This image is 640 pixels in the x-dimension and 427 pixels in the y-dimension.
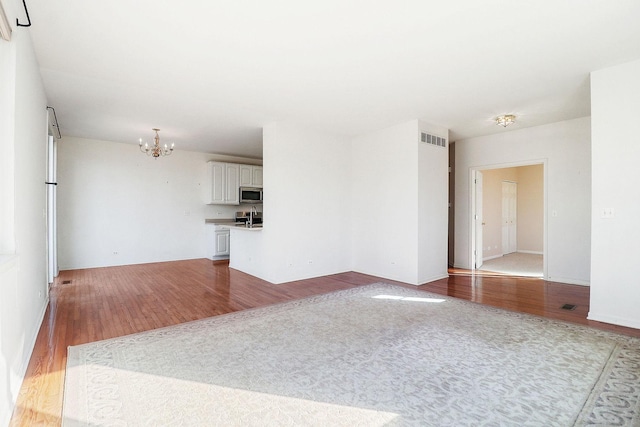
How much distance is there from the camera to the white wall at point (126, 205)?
6.66 metres

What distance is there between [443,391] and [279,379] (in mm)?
Result: 1163

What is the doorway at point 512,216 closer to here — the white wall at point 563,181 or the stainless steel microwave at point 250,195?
the white wall at point 563,181

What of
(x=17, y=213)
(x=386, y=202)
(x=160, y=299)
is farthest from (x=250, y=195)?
(x=17, y=213)

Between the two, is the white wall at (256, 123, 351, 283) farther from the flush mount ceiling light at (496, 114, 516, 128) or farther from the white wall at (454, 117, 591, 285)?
the white wall at (454, 117, 591, 285)

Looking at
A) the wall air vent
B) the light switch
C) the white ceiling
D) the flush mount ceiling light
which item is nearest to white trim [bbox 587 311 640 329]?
the light switch

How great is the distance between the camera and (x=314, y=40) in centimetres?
285

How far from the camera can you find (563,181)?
5.55m

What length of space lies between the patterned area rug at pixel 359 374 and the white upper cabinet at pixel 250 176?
5618 millimetres

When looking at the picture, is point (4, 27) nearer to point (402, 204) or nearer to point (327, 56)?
point (327, 56)

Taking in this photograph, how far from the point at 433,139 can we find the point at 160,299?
5215 mm

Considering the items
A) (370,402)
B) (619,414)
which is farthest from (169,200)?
(619,414)

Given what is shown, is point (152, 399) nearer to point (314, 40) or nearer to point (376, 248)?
point (314, 40)

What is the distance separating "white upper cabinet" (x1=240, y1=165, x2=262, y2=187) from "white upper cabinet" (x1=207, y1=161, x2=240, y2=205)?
13cm

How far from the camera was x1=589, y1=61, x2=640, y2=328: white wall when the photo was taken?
10.7ft
